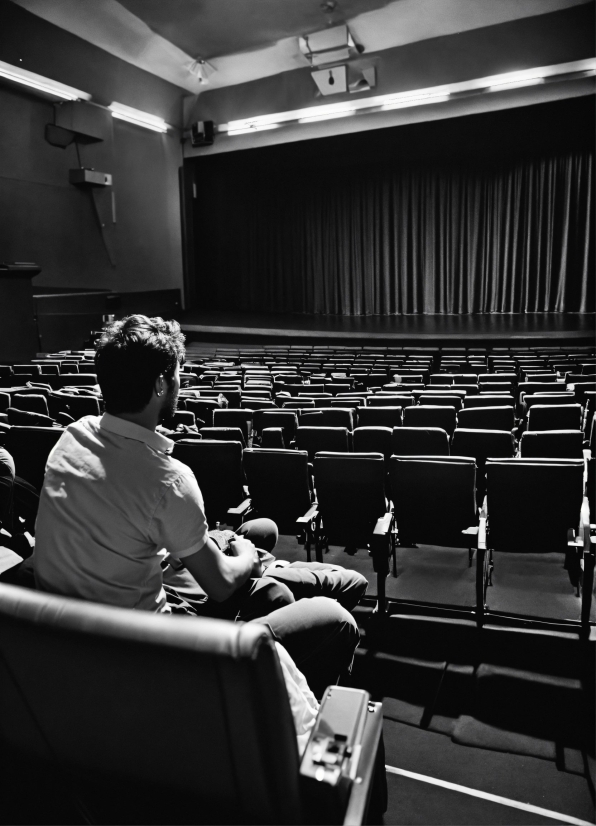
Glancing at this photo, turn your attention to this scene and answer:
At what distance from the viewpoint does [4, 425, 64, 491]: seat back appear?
3221 mm

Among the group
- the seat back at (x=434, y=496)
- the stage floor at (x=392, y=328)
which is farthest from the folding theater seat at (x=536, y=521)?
the stage floor at (x=392, y=328)

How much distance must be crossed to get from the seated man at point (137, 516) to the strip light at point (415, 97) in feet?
45.6

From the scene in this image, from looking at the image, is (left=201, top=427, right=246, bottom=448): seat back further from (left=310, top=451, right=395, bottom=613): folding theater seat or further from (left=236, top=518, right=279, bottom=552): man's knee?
(left=236, top=518, right=279, bottom=552): man's knee

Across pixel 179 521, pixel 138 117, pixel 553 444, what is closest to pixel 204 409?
pixel 553 444

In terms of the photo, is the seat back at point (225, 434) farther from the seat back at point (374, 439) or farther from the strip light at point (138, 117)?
the strip light at point (138, 117)

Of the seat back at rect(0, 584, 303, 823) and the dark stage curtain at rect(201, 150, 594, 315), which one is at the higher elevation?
the dark stage curtain at rect(201, 150, 594, 315)

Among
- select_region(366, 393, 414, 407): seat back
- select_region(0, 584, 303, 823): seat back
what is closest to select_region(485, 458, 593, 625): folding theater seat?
select_region(0, 584, 303, 823): seat back

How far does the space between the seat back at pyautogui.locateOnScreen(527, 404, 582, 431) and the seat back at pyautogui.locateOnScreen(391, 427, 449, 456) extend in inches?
41.0

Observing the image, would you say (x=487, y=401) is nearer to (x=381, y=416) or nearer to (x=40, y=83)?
(x=381, y=416)

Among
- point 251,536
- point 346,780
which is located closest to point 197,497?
point 346,780

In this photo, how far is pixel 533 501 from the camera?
286 centimetres

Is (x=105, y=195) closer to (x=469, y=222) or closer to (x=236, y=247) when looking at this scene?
(x=236, y=247)

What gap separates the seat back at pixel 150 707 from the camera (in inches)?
39.8

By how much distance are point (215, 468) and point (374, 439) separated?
44.6 inches
